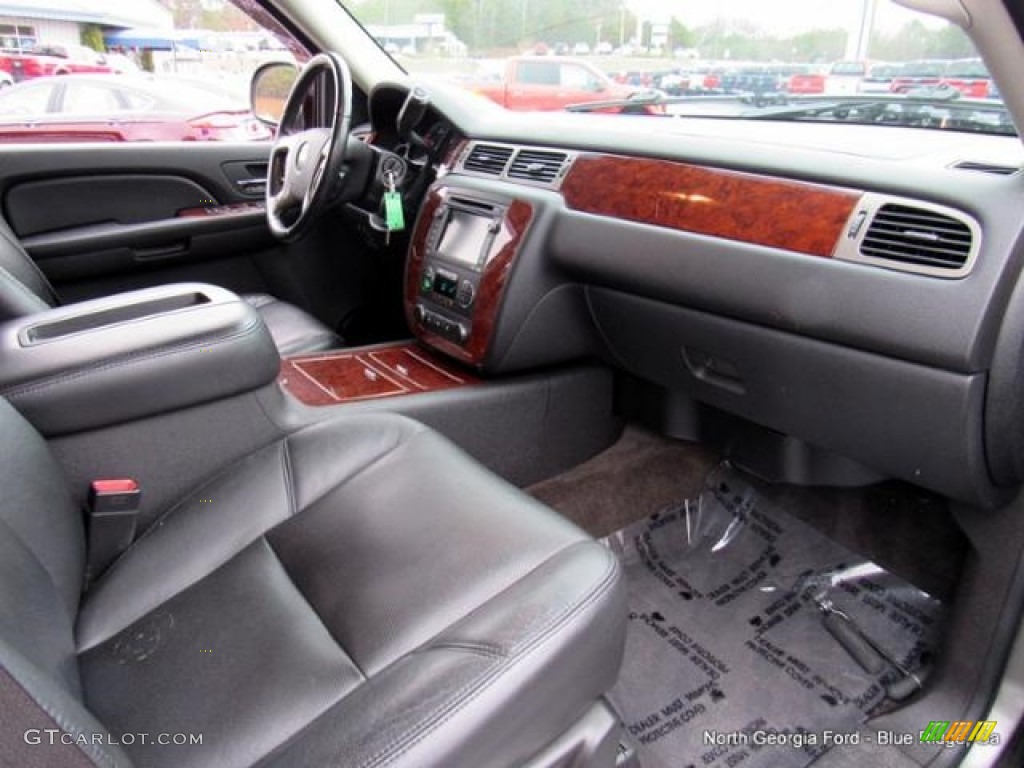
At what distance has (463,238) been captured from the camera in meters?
1.74

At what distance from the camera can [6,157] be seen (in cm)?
217

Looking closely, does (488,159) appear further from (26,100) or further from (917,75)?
(26,100)

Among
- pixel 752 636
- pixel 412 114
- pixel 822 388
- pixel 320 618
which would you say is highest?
pixel 412 114

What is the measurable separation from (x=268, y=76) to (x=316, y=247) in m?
0.49

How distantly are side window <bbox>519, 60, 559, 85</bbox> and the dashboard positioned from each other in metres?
0.22

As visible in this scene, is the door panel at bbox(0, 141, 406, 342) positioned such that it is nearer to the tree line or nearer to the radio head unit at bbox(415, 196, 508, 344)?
the radio head unit at bbox(415, 196, 508, 344)

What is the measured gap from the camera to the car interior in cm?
87

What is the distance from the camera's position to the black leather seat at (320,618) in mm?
784

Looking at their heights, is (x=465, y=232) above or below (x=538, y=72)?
below

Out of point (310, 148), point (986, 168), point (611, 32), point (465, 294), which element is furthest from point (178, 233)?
point (986, 168)

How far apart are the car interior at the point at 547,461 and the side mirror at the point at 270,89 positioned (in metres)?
0.15

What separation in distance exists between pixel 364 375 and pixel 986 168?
113 cm

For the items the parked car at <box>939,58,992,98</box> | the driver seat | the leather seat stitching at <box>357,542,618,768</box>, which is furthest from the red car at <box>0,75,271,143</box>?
the leather seat stitching at <box>357,542,618,768</box>

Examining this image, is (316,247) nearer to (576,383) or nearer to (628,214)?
(576,383)
